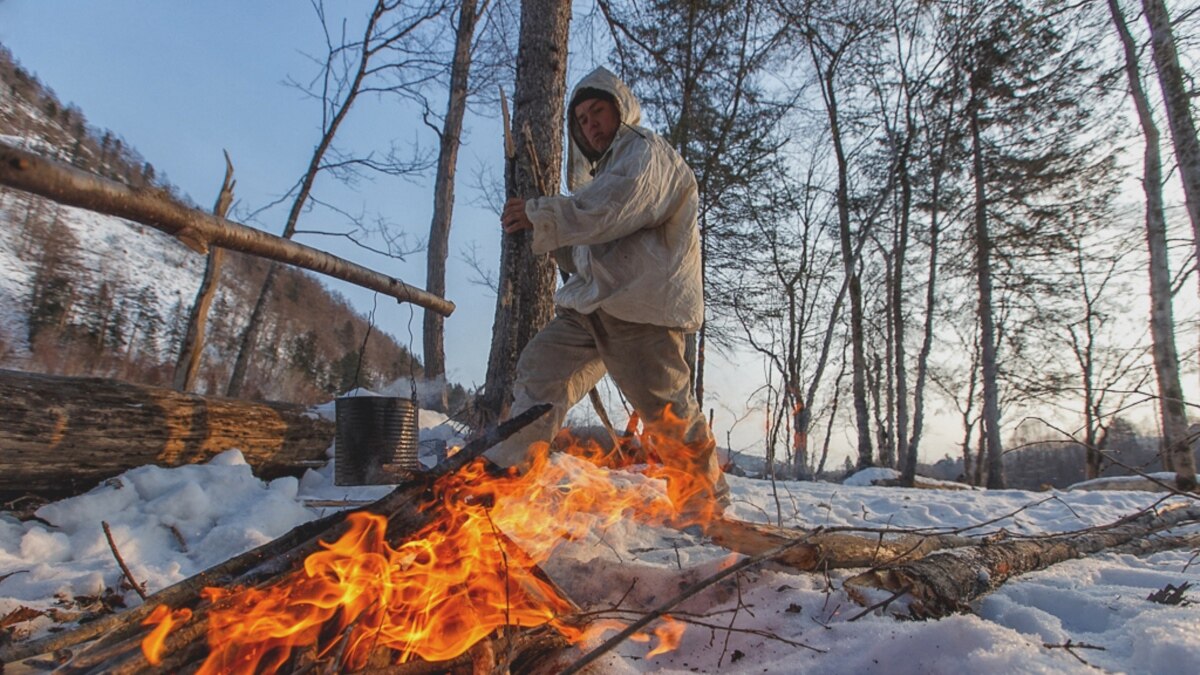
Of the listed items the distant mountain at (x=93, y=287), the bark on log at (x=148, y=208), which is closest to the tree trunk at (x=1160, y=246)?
the bark on log at (x=148, y=208)

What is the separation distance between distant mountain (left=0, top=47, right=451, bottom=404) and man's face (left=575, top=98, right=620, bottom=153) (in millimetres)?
8979

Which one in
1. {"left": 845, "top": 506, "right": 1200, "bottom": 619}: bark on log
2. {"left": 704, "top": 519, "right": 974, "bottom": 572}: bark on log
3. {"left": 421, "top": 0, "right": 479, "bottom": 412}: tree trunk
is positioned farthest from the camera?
{"left": 421, "top": 0, "right": 479, "bottom": 412}: tree trunk

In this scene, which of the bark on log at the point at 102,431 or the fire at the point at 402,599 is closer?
the fire at the point at 402,599

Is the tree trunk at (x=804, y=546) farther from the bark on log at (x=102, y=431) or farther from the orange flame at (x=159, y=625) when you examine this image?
the bark on log at (x=102, y=431)

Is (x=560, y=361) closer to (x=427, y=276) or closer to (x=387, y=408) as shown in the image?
(x=387, y=408)

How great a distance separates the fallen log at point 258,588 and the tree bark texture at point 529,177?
1.83 m

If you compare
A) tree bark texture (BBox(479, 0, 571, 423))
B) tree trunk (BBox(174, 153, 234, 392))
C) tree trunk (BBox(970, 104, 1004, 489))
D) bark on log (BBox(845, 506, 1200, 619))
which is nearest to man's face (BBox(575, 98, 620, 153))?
tree bark texture (BBox(479, 0, 571, 423))

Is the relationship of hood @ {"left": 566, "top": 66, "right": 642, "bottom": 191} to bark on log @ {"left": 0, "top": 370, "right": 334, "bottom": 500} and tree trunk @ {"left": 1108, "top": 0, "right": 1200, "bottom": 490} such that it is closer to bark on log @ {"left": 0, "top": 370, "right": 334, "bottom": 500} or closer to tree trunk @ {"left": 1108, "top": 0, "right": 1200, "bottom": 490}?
bark on log @ {"left": 0, "top": 370, "right": 334, "bottom": 500}

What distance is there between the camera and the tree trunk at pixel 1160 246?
291 inches

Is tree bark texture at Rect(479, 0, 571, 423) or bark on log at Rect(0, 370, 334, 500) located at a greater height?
tree bark texture at Rect(479, 0, 571, 423)

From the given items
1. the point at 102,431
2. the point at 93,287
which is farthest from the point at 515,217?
the point at 93,287

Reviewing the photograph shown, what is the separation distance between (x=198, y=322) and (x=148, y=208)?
7618mm

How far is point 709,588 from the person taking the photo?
2178 millimetres

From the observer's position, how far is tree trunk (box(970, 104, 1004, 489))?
1116 cm
